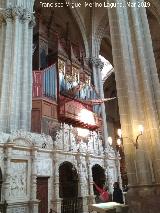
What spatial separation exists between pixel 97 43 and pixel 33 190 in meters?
15.4

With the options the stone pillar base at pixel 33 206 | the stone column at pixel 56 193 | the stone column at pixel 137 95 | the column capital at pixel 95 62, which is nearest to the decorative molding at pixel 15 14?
the stone column at pixel 137 95

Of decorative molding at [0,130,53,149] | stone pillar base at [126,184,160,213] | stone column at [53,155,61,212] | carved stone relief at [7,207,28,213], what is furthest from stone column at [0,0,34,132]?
stone pillar base at [126,184,160,213]

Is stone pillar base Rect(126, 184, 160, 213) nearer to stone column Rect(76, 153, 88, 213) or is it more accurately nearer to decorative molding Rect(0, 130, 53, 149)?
decorative molding Rect(0, 130, 53, 149)

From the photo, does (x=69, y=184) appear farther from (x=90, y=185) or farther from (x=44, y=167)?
(x=44, y=167)

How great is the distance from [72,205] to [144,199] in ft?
20.3

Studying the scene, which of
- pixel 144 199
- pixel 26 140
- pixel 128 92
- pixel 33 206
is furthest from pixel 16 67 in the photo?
pixel 144 199

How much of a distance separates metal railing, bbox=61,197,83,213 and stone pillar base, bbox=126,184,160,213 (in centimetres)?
551

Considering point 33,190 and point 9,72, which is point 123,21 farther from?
point 33,190

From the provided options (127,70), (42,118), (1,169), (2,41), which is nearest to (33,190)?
(1,169)

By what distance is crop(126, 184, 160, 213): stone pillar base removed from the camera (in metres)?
6.80

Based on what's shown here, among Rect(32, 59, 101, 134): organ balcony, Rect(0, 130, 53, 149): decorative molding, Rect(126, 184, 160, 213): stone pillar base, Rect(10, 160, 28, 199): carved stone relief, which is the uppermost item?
Rect(32, 59, 101, 134): organ balcony

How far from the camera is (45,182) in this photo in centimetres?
1148

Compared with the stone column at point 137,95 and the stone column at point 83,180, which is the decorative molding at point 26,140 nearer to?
the stone column at point 83,180

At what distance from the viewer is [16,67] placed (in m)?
13.5
